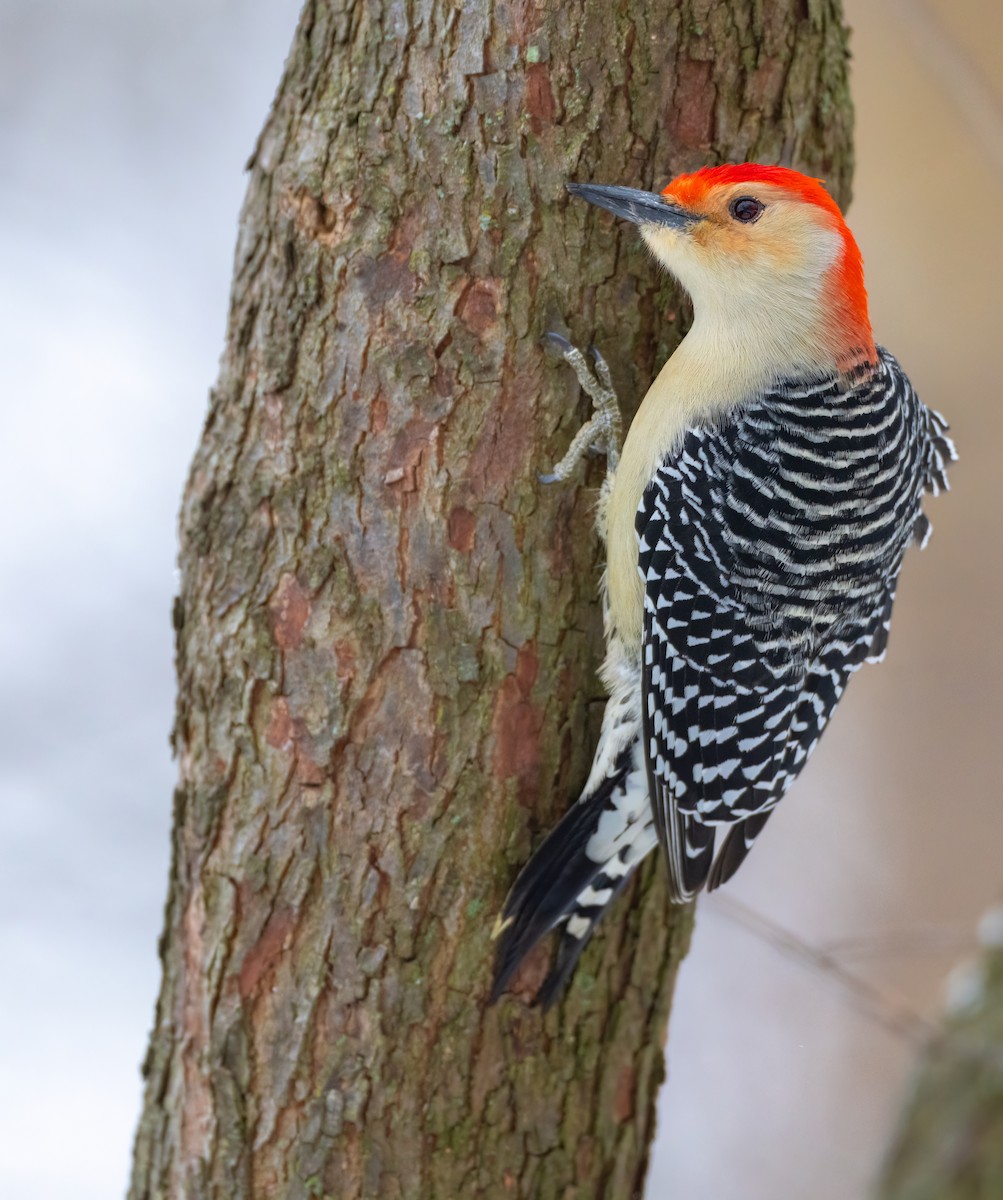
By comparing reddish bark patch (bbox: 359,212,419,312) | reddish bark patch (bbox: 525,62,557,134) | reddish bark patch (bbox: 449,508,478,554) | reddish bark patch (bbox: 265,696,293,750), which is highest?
reddish bark patch (bbox: 525,62,557,134)

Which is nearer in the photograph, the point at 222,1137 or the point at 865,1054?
the point at 222,1137

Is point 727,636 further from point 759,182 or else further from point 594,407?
point 759,182

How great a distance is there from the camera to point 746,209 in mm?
2369

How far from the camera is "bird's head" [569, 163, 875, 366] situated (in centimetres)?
228

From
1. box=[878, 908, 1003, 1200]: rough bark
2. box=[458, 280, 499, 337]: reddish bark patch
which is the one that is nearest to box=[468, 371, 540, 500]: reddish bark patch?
box=[458, 280, 499, 337]: reddish bark patch

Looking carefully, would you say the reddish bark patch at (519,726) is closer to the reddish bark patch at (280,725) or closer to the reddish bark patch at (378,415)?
the reddish bark patch at (280,725)

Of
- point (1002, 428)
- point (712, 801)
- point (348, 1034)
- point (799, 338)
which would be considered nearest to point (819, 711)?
point (712, 801)

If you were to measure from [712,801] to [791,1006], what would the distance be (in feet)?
10.9

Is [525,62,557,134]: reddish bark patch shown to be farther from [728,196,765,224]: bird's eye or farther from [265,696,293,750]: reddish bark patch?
[265,696,293,750]: reddish bark patch

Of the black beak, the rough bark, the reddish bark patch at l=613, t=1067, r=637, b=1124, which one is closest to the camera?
the rough bark

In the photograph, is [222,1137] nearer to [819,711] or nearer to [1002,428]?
[819,711]

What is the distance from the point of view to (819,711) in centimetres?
248

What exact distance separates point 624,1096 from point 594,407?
152 centimetres

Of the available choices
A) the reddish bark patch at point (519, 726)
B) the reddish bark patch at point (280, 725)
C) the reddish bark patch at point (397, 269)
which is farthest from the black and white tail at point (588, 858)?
the reddish bark patch at point (397, 269)
